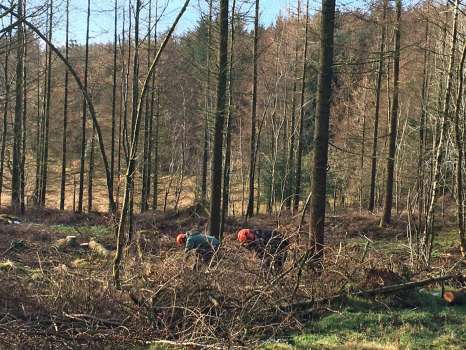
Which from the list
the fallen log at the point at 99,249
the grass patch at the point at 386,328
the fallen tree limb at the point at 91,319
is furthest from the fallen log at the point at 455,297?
the fallen log at the point at 99,249

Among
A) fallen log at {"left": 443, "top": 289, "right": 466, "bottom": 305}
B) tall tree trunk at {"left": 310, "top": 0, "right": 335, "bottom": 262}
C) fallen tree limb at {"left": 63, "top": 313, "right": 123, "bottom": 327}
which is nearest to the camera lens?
fallen tree limb at {"left": 63, "top": 313, "right": 123, "bottom": 327}

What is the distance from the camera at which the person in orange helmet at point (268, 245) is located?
729cm

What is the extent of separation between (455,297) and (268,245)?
9.80 ft

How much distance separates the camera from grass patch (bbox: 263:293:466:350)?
19.2 ft

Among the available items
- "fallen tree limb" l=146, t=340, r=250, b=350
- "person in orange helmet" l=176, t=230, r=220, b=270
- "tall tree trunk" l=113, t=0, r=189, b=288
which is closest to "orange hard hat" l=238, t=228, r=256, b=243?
"person in orange helmet" l=176, t=230, r=220, b=270

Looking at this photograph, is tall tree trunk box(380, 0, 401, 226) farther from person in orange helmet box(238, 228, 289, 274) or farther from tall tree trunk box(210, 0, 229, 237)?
person in orange helmet box(238, 228, 289, 274)

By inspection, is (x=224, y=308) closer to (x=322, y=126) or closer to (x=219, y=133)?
(x=322, y=126)

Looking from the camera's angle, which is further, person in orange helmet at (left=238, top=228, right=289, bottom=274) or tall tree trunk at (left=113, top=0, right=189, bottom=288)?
person in orange helmet at (left=238, top=228, right=289, bottom=274)

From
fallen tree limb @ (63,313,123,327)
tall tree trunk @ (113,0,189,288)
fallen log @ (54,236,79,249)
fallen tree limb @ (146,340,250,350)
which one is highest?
tall tree trunk @ (113,0,189,288)

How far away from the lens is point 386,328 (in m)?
6.42

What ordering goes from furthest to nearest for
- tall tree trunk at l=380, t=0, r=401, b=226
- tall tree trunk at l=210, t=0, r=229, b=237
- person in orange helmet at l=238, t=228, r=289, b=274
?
tall tree trunk at l=380, t=0, r=401, b=226 < tall tree trunk at l=210, t=0, r=229, b=237 < person in orange helmet at l=238, t=228, r=289, b=274

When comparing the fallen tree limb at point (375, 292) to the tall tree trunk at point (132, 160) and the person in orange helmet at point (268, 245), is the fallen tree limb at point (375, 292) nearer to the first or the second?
the person in orange helmet at point (268, 245)

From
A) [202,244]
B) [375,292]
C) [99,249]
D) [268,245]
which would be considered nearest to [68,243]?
[99,249]

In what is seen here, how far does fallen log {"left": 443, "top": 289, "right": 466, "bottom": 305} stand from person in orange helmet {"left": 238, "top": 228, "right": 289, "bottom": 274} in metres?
2.56
